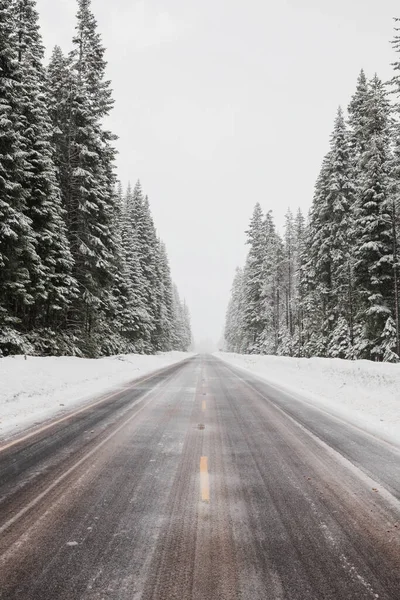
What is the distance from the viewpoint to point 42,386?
43.6 ft

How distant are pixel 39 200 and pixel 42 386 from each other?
35.1 feet

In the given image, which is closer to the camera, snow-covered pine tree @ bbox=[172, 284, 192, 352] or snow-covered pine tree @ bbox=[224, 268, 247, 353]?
snow-covered pine tree @ bbox=[224, 268, 247, 353]

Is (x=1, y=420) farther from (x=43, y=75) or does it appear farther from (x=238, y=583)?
(x=43, y=75)

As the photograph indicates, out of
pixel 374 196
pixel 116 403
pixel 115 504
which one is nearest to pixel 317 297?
pixel 374 196

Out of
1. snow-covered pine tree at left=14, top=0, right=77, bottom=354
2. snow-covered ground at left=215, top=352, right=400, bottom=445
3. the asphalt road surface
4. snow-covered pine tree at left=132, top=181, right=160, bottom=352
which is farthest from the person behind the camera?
snow-covered pine tree at left=132, top=181, right=160, bottom=352

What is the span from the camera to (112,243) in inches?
1011

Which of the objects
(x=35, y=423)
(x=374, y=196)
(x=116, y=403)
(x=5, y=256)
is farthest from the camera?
(x=374, y=196)

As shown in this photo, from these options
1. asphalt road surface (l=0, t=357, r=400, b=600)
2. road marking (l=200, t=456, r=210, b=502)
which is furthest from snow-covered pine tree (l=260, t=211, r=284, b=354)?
road marking (l=200, t=456, r=210, b=502)

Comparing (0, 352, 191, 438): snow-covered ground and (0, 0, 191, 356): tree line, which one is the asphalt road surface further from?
(0, 0, 191, 356): tree line

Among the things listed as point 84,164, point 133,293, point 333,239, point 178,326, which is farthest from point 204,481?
point 178,326

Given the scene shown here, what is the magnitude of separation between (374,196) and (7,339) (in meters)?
21.7

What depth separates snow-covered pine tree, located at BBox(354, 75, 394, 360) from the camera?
72.3 feet

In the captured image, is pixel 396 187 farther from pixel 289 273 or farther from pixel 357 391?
pixel 289 273

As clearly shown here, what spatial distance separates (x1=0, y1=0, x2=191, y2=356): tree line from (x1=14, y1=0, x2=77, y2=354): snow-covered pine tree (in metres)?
0.06
